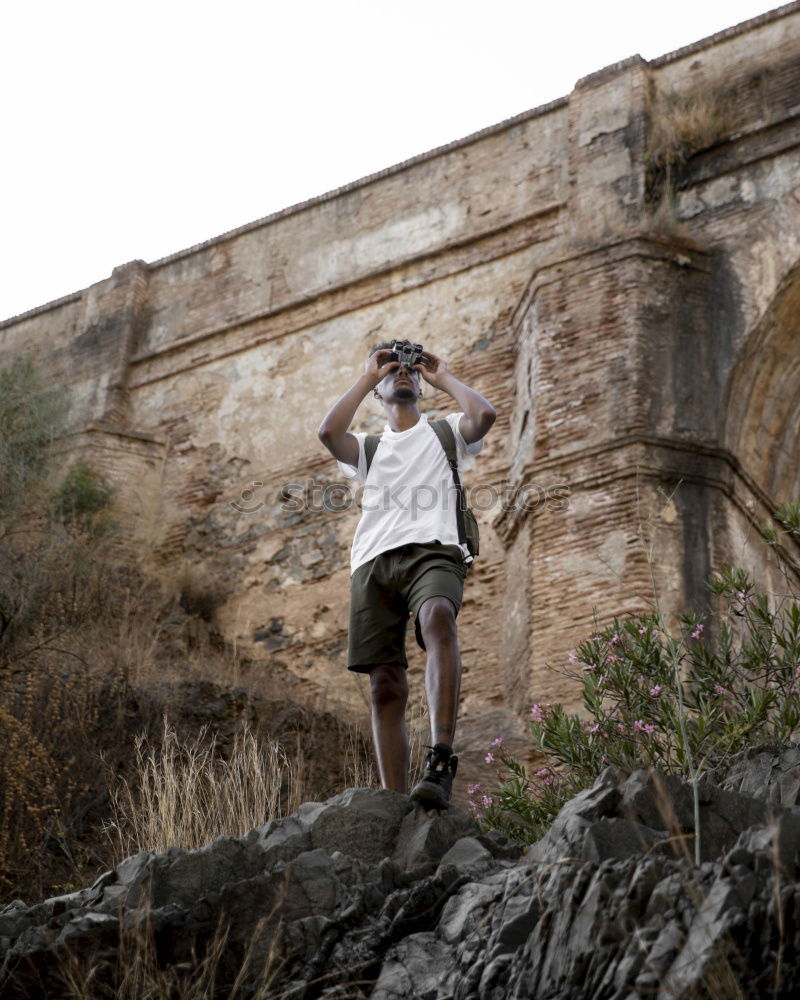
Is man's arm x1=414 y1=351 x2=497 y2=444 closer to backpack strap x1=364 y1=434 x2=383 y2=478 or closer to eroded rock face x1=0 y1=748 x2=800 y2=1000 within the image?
backpack strap x1=364 y1=434 x2=383 y2=478

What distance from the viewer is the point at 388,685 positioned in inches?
226

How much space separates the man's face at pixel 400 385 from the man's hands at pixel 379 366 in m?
0.02

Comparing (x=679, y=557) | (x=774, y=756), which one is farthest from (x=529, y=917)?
(x=679, y=557)

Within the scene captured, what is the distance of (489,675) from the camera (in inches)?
472

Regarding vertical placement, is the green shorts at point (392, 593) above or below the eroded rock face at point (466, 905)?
above

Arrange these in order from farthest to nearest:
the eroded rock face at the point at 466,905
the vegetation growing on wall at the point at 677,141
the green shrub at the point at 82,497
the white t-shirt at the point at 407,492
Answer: the green shrub at the point at 82,497 → the vegetation growing on wall at the point at 677,141 → the white t-shirt at the point at 407,492 → the eroded rock face at the point at 466,905

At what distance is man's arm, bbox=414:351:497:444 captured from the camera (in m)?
5.99

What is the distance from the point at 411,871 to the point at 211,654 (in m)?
8.78

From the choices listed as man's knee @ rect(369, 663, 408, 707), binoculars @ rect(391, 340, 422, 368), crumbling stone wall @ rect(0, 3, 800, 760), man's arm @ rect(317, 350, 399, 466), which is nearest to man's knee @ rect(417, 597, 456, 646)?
man's knee @ rect(369, 663, 408, 707)

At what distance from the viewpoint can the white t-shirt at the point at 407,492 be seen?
579cm

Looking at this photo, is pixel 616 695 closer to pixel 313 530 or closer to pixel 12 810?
pixel 12 810

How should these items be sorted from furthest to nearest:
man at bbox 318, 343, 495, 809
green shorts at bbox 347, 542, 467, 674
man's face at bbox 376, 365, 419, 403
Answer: man's face at bbox 376, 365, 419, 403 → green shorts at bbox 347, 542, 467, 674 → man at bbox 318, 343, 495, 809

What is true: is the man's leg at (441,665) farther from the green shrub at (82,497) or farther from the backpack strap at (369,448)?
the green shrub at (82,497)

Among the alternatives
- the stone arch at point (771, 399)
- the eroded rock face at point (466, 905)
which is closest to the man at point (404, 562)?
the eroded rock face at point (466, 905)
